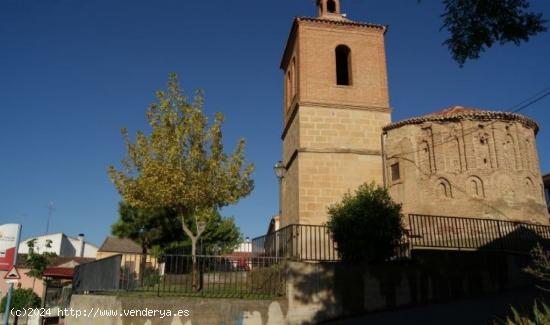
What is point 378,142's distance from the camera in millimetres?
17734

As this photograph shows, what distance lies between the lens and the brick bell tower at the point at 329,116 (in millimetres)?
16531

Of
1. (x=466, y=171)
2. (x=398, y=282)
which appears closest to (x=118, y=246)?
(x=466, y=171)

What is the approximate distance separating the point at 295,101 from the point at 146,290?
10203mm

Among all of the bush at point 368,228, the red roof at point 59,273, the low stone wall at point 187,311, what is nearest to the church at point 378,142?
the bush at point 368,228

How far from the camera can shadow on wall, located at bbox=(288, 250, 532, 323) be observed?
11242mm

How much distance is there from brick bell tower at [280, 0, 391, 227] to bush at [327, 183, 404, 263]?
308 cm

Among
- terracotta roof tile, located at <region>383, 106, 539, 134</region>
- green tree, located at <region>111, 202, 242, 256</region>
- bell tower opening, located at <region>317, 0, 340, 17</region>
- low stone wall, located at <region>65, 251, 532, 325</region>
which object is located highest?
bell tower opening, located at <region>317, 0, 340, 17</region>

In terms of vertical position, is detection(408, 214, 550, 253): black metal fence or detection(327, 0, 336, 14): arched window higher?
detection(327, 0, 336, 14): arched window

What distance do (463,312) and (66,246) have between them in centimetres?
6147

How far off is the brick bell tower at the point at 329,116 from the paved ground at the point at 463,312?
220 inches

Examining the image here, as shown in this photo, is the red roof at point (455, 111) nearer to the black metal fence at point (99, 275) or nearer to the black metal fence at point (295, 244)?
the black metal fence at point (295, 244)

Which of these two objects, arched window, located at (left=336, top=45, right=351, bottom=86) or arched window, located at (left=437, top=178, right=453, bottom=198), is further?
arched window, located at (left=336, top=45, right=351, bottom=86)

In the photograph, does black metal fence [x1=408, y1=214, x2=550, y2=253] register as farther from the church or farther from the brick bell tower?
the brick bell tower

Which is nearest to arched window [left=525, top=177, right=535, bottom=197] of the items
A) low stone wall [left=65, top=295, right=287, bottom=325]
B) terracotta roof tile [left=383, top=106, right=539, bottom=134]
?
terracotta roof tile [left=383, top=106, right=539, bottom=134]
